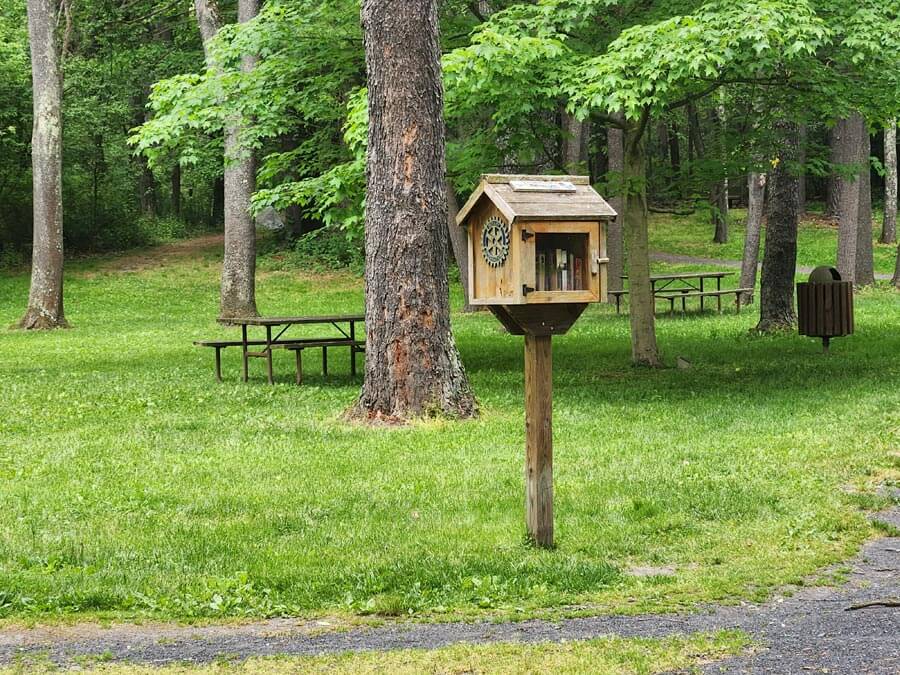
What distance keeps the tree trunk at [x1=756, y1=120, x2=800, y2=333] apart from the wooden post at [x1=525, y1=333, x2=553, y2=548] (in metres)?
13.2

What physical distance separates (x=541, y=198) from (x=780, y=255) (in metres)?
13.6

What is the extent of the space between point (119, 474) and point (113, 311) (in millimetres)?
21848

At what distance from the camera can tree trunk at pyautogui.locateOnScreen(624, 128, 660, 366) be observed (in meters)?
15.9

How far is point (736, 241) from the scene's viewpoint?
41.9 metres

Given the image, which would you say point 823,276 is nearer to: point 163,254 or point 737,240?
point 737,240

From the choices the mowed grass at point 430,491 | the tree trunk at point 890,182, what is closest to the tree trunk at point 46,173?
the mowed grass at point 430,491

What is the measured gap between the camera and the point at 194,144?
17859mm

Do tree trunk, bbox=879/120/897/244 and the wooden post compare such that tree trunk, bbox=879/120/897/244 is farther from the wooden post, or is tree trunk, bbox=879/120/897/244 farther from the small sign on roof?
the wooden post

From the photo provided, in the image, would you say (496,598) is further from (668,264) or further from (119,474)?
(668,264)

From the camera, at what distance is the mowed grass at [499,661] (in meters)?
5.12

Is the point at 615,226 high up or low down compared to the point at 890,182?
down

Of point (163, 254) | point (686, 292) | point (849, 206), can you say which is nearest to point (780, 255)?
point (686, 292)

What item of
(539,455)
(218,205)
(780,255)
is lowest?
(539,455)

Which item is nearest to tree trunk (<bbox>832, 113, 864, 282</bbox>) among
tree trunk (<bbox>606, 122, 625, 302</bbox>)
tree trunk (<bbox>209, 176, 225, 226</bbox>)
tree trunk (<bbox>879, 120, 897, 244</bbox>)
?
tree trunk (<bbox>606, 122, 625, 302</bbox>)
